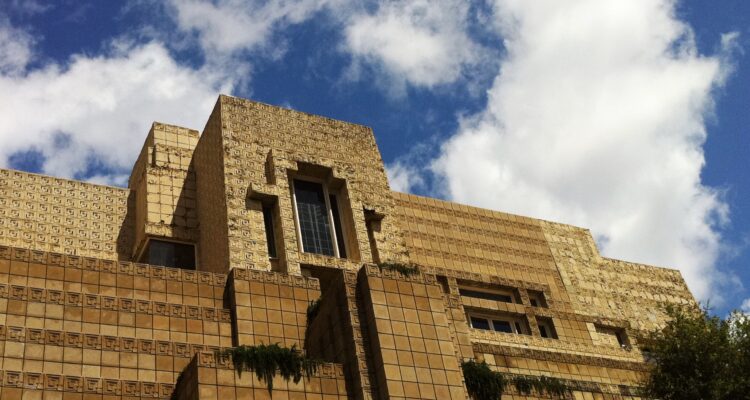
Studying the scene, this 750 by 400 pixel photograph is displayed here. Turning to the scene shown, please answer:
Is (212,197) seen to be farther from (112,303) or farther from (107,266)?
(112,303)

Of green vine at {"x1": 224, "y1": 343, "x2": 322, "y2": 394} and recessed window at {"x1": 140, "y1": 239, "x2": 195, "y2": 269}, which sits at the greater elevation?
recessed window at {"x1": 140, "y1": 239, "x2": 195, "y2": 269}

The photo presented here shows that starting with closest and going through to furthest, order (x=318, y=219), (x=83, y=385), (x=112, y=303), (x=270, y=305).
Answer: (x=83, y=385) → (x=112, y=303) → (x=270, y=305) → (x=318, y=219)

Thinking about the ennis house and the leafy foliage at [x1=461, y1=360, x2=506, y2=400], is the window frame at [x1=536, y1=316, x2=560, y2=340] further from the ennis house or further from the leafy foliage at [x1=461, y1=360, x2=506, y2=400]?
the leafy foliage at [x1=461, y1=360, x2=506, y2=400]

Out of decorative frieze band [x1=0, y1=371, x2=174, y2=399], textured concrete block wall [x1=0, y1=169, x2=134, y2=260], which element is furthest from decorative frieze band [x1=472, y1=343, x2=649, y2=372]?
textured concrete block wall [x1=0, y1=169, x2=134, y2=260]

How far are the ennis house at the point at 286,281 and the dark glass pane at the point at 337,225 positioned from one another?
0.10 meters

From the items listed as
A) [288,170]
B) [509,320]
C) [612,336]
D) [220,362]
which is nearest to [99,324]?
[220,362]

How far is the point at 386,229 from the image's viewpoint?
4688 centimetres

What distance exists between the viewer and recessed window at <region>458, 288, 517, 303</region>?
5233cm

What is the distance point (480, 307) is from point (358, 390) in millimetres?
19896

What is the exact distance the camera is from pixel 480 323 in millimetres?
50656

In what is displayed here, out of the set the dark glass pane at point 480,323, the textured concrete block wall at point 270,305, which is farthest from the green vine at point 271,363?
the dark glass pane at point 480,323

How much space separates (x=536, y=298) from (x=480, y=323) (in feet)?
18.8

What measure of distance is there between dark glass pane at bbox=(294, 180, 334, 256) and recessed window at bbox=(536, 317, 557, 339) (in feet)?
51.5

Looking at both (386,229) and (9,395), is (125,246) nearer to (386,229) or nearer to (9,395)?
(386,229)
